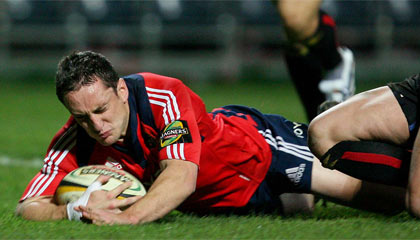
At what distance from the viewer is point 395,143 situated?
3258 millimetres

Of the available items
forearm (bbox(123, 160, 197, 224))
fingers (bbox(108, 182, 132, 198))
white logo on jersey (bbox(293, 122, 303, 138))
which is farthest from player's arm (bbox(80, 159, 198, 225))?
white logo on jersey (bbox(293, 122, 303, 138))

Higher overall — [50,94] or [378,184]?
[378,184]

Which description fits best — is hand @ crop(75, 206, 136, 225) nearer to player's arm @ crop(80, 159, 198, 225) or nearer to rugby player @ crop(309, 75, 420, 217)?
player's arm @ crop(80, 159, 198, 225)

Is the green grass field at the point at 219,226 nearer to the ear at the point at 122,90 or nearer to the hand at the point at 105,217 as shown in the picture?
the hand at the point at 105,217

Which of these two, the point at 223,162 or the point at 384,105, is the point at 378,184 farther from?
the point at 223,162

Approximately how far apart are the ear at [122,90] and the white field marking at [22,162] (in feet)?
8.05

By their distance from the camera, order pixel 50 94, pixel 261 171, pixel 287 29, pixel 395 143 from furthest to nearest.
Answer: pixel 50 94
pixel 287 29
pixel 261 171
pixel 395 143

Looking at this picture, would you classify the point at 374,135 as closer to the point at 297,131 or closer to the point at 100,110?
the point at 297,131

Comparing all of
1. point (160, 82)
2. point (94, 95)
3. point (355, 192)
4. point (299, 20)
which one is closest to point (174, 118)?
point (160, 82)

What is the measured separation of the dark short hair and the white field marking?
2481 millimetres

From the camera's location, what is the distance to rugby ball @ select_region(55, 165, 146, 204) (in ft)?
10.1

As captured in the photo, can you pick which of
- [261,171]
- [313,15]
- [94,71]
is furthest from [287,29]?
[94,71]

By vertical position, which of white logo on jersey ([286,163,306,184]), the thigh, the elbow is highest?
the thigh

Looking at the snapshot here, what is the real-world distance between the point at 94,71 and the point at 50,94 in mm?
9498
